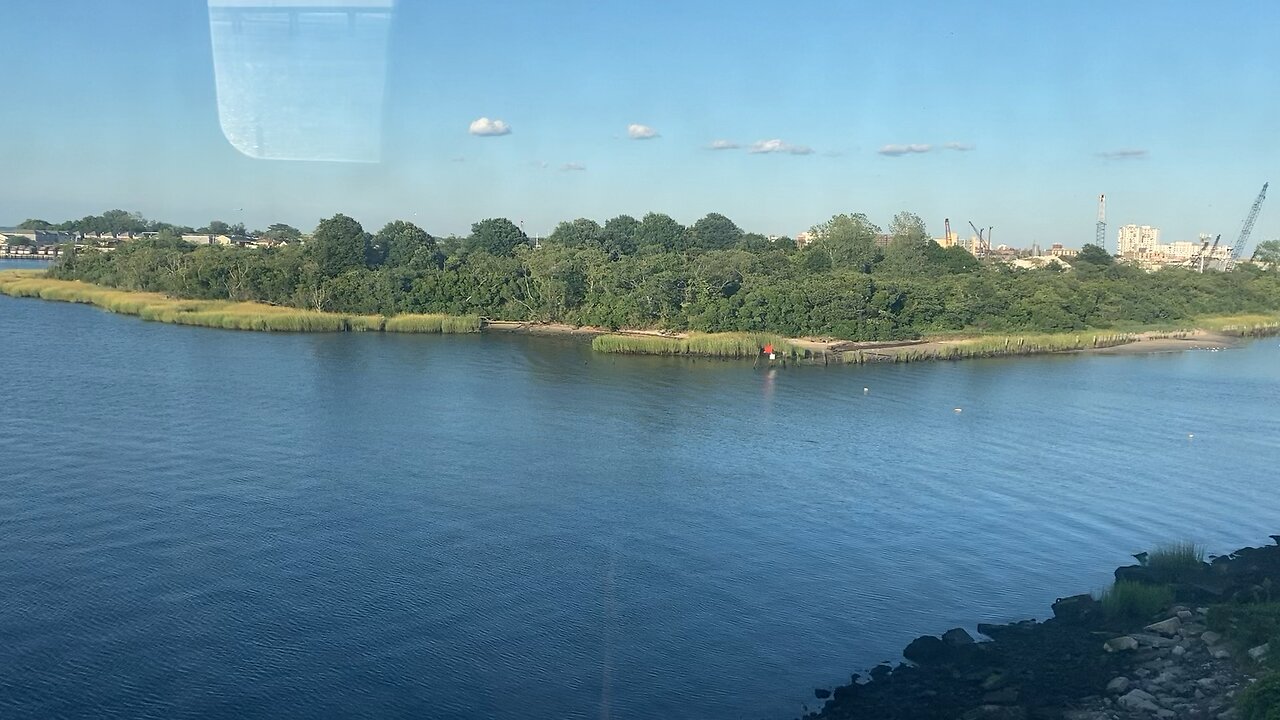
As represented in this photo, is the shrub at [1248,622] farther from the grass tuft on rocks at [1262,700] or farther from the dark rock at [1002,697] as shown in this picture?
the dark rock at [1002,697]

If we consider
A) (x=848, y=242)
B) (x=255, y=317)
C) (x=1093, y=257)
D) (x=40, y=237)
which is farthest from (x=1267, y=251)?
(x=40, y=237)

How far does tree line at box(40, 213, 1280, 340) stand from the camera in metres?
20.3

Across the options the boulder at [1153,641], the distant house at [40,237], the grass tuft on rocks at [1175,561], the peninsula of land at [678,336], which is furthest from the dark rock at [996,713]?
the distant house at [40,237]

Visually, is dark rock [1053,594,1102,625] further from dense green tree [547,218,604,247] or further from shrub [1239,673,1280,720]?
dense green tree [547,218,604,247]

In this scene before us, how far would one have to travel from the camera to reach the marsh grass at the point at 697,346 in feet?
60.6

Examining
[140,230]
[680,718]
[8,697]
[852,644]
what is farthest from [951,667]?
[140,230]

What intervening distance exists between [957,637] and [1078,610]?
94cm

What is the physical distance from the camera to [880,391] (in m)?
14.9

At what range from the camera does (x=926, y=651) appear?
18.0ft

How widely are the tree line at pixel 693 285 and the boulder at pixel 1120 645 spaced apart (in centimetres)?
1460

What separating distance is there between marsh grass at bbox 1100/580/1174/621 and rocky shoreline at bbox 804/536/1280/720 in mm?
13

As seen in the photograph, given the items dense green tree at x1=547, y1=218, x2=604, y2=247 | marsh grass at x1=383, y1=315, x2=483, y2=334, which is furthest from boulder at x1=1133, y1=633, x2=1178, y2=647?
dense green tree at x1=547, y1=218, x2=604, y2=247

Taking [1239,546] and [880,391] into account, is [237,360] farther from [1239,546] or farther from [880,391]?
[1239,546]

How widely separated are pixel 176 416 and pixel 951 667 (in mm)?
8837
